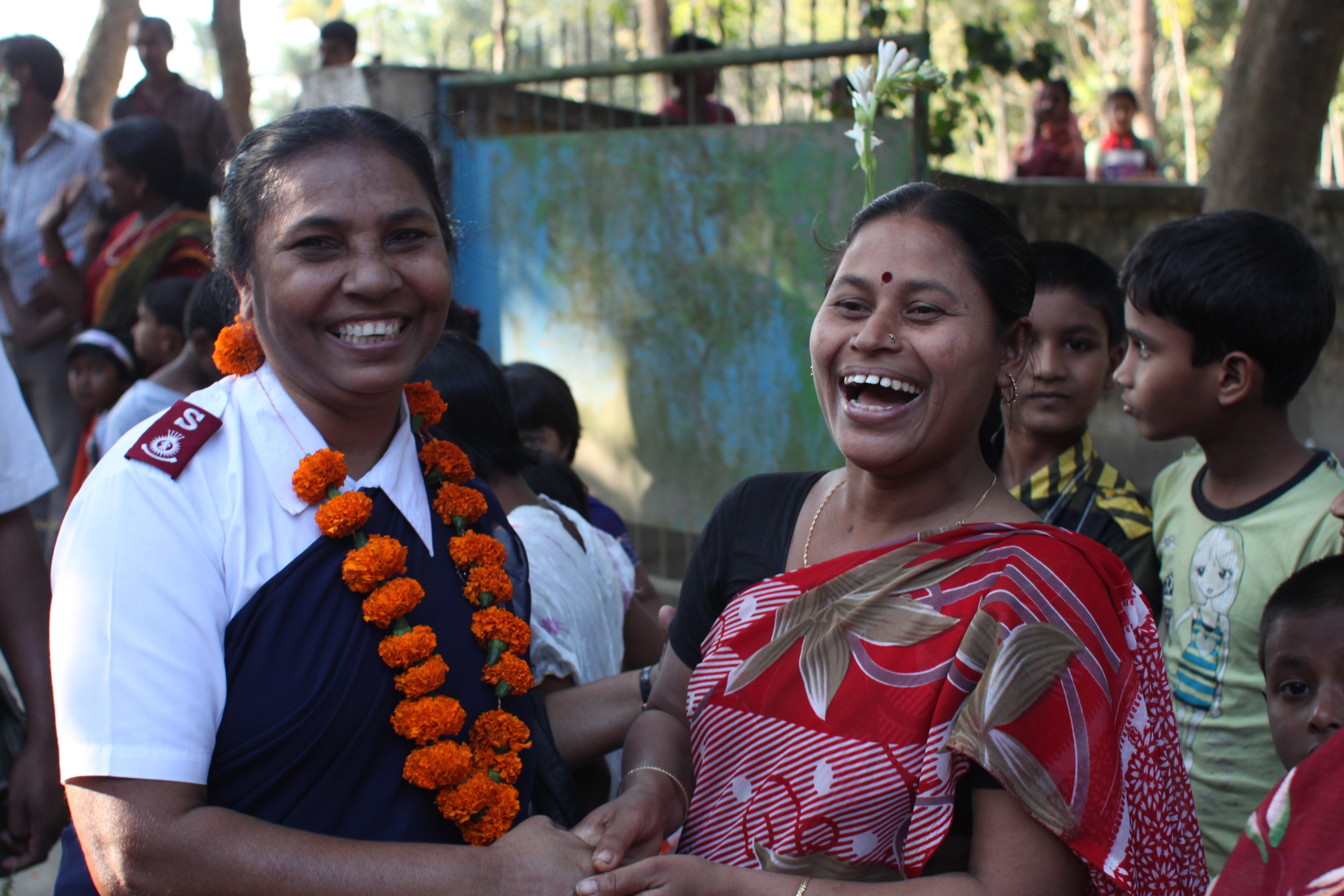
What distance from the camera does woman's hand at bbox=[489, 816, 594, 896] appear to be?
1.61m

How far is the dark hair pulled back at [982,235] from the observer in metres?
1.81

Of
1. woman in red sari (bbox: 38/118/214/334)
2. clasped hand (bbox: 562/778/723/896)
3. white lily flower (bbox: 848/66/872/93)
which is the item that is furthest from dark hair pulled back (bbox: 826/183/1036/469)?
woman in red sari (bbox: 38/118/214/334)

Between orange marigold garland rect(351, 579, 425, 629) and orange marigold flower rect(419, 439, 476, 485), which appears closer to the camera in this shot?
orange marigold garland rect(351, 579, 425, 629)

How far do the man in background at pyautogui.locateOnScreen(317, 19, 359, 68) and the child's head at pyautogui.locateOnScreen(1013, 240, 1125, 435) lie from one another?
21.8 ft

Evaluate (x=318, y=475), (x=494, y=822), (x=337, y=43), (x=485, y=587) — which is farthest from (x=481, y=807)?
(x=337, y=43)

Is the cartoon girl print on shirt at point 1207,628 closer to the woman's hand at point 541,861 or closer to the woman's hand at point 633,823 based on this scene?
the woman's hand at point 633,823

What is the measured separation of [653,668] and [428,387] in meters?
0.72

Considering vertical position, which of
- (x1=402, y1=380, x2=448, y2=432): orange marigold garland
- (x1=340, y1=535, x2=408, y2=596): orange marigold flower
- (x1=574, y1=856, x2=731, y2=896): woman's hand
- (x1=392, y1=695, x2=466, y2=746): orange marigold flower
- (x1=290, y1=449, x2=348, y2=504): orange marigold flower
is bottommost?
(x1=574, y1=856, x2=731, y2=896): woman's hand

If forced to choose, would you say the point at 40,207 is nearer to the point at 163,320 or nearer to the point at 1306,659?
the point at 163,320

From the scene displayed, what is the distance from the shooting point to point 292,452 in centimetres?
171

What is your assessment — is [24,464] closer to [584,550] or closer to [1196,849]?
[584,550]

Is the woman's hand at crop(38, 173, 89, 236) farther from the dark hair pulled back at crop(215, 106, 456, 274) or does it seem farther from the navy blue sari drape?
the navy blue sari drape

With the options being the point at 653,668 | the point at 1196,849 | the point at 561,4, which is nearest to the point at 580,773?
the point at 653,668

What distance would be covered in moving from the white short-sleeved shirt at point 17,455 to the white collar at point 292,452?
87cm
